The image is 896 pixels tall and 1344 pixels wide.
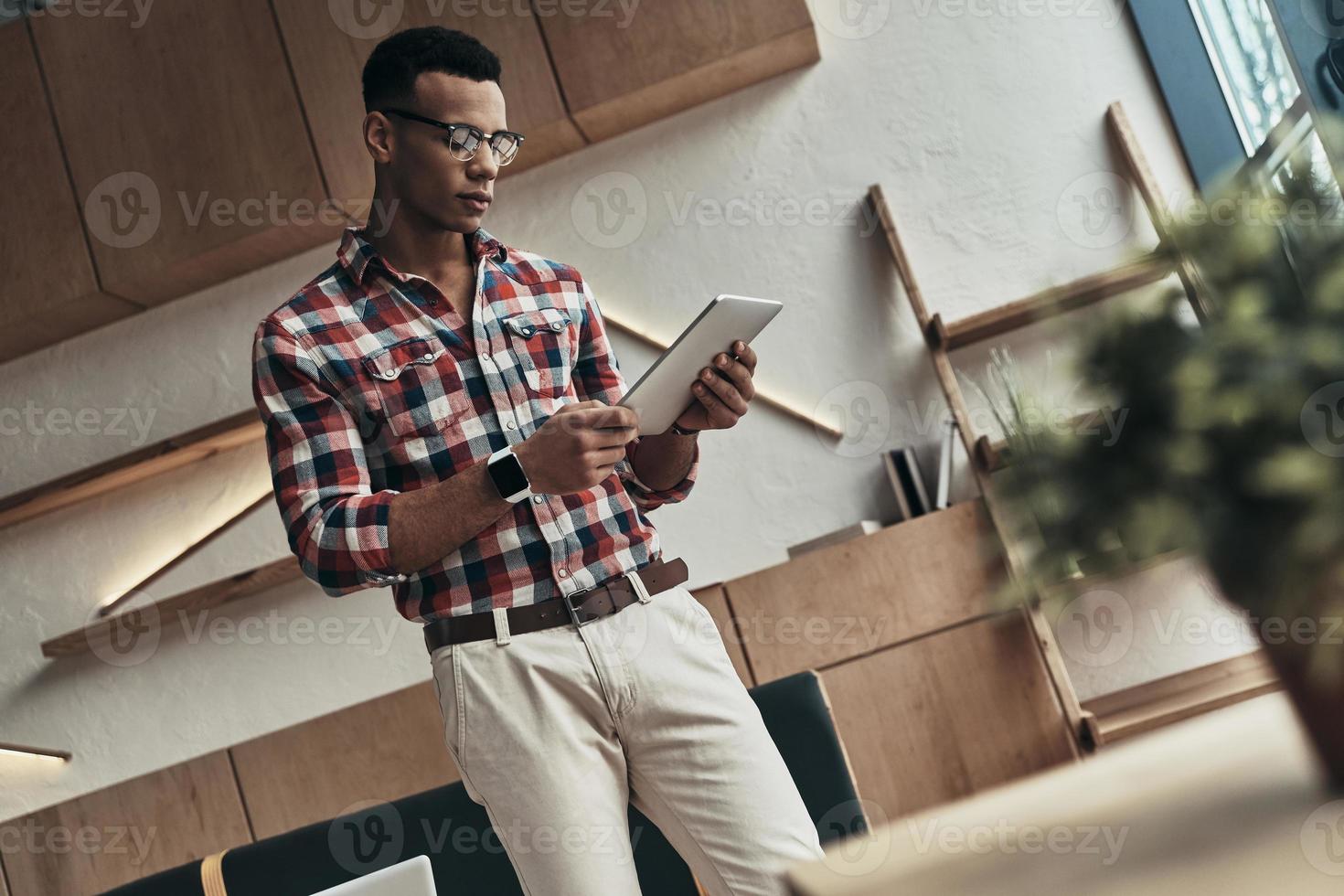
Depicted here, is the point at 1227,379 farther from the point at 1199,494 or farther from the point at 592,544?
the point at 592,544

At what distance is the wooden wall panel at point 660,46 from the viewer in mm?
2943

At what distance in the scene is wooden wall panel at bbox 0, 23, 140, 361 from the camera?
3152 millimetres

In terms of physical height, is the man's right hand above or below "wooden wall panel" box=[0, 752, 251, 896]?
above

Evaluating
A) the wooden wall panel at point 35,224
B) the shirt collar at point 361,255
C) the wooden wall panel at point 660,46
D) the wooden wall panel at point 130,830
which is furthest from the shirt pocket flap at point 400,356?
the wooden wall panel at point 35,224

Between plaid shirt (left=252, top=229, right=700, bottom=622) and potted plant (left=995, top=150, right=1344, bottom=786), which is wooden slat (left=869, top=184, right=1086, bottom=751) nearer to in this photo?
plaid shirt (left=252, top=229, right=700, bottom=622)

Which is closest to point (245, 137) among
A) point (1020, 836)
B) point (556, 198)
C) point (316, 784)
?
point (556, 198)

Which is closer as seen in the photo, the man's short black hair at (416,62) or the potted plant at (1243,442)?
the potted plant at (1243,442)

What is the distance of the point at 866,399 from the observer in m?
3.12

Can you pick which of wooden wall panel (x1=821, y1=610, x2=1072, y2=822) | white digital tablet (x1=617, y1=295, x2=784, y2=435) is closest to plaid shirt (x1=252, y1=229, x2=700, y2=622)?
white digital tablet (x1=617, y1=295, x2=784, y2=435)

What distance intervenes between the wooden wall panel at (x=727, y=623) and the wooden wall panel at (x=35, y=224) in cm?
187

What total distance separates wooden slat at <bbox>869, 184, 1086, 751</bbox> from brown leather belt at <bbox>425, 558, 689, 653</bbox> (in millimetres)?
1291

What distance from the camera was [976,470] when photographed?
281 centimetres

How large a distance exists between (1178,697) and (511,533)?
2008mm

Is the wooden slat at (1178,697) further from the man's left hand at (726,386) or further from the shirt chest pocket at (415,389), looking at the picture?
the shirt chest pocket at (415,389)
